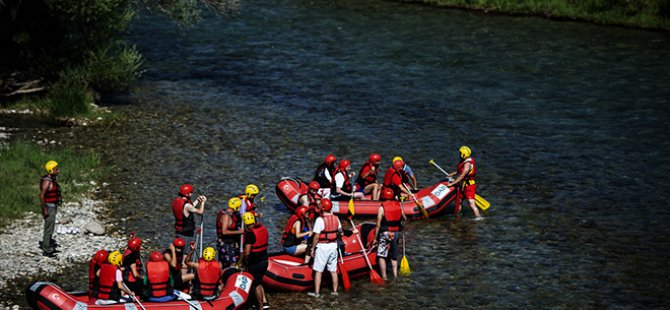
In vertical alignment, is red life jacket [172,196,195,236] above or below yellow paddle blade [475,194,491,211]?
above

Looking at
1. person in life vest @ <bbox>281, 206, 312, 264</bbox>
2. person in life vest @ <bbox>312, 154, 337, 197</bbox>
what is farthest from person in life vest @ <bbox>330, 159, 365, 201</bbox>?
person in life vest @ <bbox>281, 206, 312, 264</bbox>

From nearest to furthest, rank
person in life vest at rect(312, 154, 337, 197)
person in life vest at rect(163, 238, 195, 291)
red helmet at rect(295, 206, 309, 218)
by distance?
person in life vest at rect(163, 238, 195, 291) < red helmet at rect(295, 206, 309, 218) < person in life vest at rect(312, 154, 337, 197)

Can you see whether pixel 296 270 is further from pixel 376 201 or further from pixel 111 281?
pixel 376 201

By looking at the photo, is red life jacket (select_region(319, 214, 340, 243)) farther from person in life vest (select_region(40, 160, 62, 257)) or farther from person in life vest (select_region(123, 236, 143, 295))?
person in life vest (select_region(40, 160, 62, 257))

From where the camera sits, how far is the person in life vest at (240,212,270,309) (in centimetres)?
1741

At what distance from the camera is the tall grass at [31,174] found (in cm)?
2206

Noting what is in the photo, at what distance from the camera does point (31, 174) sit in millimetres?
24250

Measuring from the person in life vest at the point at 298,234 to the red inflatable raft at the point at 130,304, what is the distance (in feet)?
6.21

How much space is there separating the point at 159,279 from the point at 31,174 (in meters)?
9.51

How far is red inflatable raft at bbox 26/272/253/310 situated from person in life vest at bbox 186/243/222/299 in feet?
0.61

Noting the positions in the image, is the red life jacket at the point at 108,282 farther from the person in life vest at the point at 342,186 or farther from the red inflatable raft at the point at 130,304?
the person in life vest at the point at 342,186

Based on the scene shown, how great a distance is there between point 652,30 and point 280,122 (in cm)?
2254

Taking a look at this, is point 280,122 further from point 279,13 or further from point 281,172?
point 279,13

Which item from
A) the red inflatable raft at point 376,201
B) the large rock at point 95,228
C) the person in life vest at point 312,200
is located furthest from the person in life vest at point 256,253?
the large rock at point 95,228
